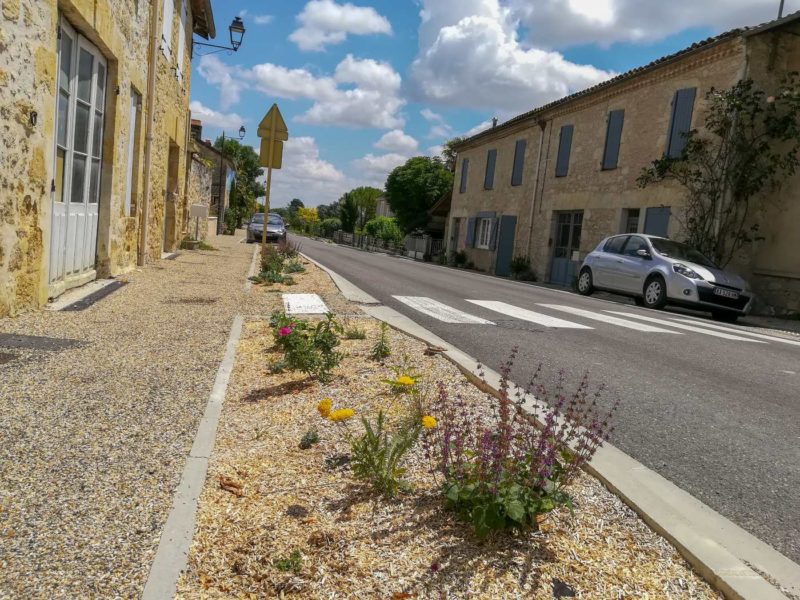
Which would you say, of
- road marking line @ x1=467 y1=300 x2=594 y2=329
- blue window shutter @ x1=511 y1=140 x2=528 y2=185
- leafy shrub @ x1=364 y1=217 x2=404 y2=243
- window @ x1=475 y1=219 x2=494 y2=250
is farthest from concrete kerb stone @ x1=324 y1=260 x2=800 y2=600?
leafy shrub @ x1=364 y1=217 x2=404 y2=243

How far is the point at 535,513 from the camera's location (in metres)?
2.23

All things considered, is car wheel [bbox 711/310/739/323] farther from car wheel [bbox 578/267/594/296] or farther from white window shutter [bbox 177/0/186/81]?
white window shutter [bbox 177/0/186/81]

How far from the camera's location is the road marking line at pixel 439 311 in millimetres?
7718

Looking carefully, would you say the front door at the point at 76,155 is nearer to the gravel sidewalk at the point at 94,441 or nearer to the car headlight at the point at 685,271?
the gravel sidewalk at the point at 94,441

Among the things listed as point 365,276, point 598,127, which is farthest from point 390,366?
point 598,127

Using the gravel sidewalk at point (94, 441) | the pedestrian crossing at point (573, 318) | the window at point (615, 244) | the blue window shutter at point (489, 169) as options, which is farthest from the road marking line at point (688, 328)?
the blue window shutter at point (489, 169)

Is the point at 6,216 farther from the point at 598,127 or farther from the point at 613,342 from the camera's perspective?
the point at 598,127

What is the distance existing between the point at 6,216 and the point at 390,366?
342 centimetres

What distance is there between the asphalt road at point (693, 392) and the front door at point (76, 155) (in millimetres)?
4082

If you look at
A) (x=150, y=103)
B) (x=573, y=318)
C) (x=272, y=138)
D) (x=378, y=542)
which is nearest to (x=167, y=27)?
(x=150, y=103)

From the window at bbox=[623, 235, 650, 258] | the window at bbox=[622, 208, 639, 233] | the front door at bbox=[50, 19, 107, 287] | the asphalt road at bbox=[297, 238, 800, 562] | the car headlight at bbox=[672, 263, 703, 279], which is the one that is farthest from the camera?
the window at bbox=[622, 208, 639, 233]

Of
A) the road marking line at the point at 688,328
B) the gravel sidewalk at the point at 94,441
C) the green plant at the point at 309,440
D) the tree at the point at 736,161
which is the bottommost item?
the gravel sidewalk at the point at 94,441

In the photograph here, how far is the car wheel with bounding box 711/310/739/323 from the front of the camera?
11917mm

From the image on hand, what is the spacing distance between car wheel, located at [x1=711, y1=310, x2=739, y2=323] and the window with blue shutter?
5.17 meters
